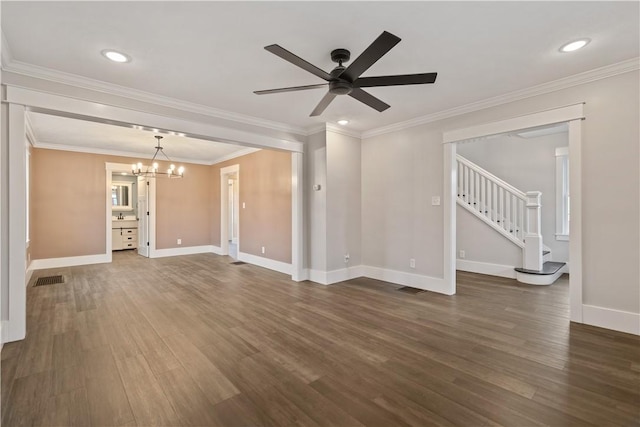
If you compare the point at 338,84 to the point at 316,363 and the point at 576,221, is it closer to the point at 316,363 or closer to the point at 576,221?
the point at 316,363

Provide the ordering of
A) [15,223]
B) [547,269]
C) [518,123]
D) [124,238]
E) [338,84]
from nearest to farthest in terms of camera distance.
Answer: [338,84] → [15,223] → [518,123] → [547,269] → [124,238]

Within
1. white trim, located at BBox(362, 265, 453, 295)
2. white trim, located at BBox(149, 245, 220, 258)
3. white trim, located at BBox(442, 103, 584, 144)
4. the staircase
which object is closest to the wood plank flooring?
white trim, located at BBox(362, 265, 453, 295)

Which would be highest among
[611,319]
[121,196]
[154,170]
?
[154,170]

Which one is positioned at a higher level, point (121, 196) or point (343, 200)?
point (121, 196)

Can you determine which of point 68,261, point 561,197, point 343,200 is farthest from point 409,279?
point 68,261

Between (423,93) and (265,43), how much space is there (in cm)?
202

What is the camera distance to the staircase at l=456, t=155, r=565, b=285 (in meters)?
4.94

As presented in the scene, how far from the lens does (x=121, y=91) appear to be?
3.29m

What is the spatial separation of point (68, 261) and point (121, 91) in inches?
201

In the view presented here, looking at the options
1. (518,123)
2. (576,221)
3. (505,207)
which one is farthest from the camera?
(505,207)

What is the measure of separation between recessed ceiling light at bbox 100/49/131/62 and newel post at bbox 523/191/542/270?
6004 millimetres

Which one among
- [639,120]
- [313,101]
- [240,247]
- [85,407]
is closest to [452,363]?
[85,407]

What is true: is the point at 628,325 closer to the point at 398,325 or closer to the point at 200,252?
the point at 398,325

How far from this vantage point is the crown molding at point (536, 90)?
2885mm
